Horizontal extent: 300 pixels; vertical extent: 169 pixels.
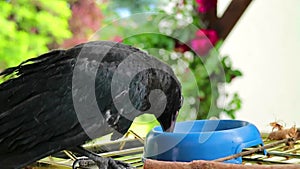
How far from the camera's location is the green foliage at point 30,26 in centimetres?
195

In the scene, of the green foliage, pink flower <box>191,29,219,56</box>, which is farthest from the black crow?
the green foliage

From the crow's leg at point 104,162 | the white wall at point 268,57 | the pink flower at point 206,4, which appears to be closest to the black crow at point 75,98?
the crow's leg at point 104,162

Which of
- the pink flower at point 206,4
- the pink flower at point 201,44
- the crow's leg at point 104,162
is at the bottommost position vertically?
the crow's leg at point 104,162

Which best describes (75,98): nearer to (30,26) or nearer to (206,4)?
(206,4)

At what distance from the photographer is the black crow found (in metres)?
0.66

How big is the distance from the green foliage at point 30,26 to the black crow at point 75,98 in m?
1.22

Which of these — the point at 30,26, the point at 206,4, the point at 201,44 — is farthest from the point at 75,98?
the point at 30,26

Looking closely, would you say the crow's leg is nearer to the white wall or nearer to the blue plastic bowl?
the blue plastic bowl

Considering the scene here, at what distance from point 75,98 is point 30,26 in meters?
1.44

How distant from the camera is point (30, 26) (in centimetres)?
205

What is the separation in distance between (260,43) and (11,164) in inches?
69.4

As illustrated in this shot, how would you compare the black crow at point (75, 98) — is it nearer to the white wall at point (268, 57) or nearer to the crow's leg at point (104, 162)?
the crow's leg at point (104, 162)

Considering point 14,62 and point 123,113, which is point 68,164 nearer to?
point 123,113

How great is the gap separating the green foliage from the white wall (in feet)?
2.59
